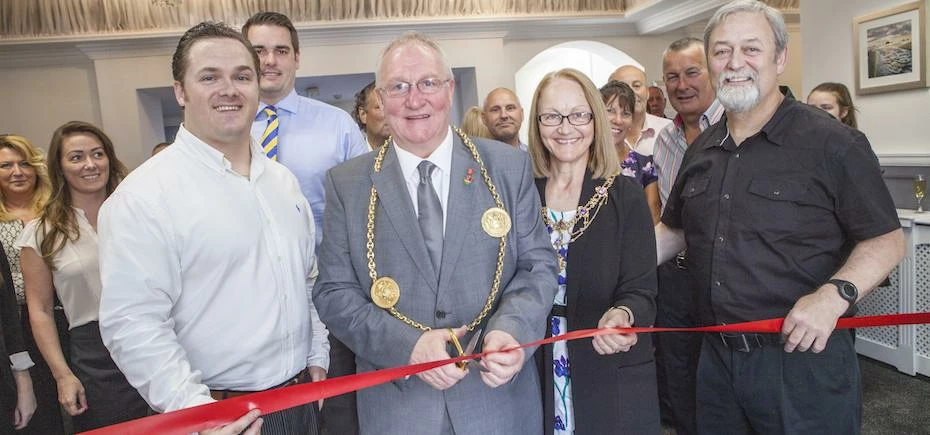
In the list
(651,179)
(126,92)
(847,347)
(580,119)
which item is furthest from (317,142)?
(126,92)

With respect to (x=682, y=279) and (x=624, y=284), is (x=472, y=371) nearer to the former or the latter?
(x=624, y=284)

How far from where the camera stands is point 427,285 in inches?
68.7

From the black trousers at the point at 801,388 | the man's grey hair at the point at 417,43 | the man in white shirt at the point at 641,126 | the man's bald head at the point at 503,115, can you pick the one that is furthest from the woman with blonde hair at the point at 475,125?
the black trousers at the point at 801,388

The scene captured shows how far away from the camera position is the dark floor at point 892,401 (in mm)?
3660

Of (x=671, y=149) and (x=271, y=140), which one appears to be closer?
Answer: (x=271, y=140)

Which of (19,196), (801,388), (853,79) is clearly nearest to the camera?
(801,388)

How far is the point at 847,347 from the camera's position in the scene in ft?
6.57

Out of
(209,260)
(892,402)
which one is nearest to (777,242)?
(209,260)

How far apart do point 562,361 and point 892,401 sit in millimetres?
3184

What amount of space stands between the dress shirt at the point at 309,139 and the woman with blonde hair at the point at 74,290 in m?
0.89

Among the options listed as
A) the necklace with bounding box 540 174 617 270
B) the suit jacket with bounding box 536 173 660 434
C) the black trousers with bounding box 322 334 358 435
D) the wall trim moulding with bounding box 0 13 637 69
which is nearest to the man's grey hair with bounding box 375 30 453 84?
the necklace with bounding box 540 174 617 270

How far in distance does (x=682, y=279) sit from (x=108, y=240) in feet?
8.88

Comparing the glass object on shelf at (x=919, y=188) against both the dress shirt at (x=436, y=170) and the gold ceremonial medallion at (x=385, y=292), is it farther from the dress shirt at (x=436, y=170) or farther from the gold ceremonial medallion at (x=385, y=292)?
the gold ceremonial medallion at (x=385, y=292)

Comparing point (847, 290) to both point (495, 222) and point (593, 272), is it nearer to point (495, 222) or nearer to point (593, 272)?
point (593, 272)
